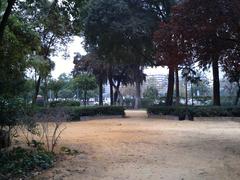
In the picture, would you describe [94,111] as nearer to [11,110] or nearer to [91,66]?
[11,110]

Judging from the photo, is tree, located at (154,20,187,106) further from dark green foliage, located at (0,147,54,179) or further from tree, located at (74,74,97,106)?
tree, located at (74,74,97,106)

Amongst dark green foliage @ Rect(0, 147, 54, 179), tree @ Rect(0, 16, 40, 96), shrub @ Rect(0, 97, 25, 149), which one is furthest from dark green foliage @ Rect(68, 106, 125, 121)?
dark green foliage @ Rect(0, 147, 54, 179)

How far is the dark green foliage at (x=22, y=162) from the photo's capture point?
332 inches

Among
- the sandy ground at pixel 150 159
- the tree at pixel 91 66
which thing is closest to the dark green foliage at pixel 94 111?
the sandy ground at pixel 150 159

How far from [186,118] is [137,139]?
11.1m

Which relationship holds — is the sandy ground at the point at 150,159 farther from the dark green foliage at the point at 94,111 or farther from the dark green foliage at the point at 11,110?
the dark green foliage at the point at 94,111

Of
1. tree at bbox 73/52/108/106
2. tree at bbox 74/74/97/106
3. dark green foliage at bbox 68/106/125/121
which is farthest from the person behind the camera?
tree at bbox 73/52/108/106

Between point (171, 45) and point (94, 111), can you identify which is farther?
point (94, 111)

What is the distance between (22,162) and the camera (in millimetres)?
9086

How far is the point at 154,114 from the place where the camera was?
92.5ft

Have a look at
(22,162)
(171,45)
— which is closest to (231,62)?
(171,45)

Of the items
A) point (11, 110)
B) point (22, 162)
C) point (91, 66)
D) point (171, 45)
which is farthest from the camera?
point (91, 66)

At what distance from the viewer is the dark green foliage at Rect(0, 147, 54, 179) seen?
8438mm

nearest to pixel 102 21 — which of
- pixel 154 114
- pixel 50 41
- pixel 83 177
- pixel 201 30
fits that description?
pixel 50 41
